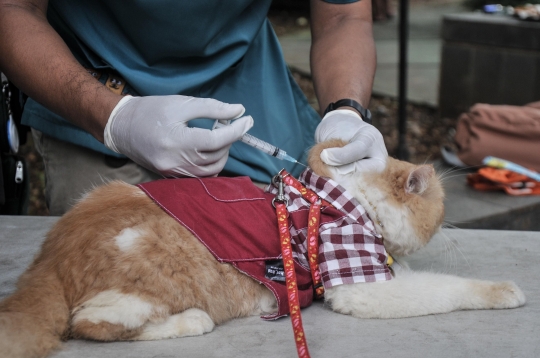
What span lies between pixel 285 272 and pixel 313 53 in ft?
4.23

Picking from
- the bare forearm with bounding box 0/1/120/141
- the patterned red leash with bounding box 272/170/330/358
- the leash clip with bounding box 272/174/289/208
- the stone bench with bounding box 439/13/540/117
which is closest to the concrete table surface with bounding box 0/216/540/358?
the patterned red leash with bounding box 272/170/330/358

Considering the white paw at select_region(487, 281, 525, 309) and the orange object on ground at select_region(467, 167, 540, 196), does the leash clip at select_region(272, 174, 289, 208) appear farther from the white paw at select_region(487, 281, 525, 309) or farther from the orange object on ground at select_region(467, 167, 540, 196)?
the orange object on ground at select_region(467, 167, 540, 196)

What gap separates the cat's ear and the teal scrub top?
0.69 m

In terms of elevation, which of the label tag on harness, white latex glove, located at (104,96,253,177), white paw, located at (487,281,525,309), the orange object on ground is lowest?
the orange object on ground

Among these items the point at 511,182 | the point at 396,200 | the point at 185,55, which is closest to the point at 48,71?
the point at 185,55

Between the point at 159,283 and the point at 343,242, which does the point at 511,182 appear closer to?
the point at 343,242

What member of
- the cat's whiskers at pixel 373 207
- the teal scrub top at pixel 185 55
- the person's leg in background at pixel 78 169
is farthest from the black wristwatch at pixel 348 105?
the person's leg in background at pixel 78 169

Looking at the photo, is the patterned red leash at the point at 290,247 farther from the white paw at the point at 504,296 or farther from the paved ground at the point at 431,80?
the paved ground at the point at 431,80

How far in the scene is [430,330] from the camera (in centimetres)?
186

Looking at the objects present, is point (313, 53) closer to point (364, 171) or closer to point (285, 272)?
point (364, 171)

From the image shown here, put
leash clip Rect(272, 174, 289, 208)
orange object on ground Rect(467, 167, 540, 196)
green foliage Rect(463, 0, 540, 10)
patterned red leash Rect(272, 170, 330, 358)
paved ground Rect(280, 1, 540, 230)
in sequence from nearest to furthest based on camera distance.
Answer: patterned red leash Rect(272, 170, 330, 358), leash clip Rect(272, 174, 289, 208), paved ground Rect(280, 1, 540, 230), orange object on ground Rect(467, 167, 540, 196), green foliage Rect(463, 0, 540, 10)

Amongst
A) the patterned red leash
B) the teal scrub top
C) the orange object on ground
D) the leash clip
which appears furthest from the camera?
the orange object on ground

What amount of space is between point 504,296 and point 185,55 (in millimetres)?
1366

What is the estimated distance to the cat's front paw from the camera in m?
1.97
